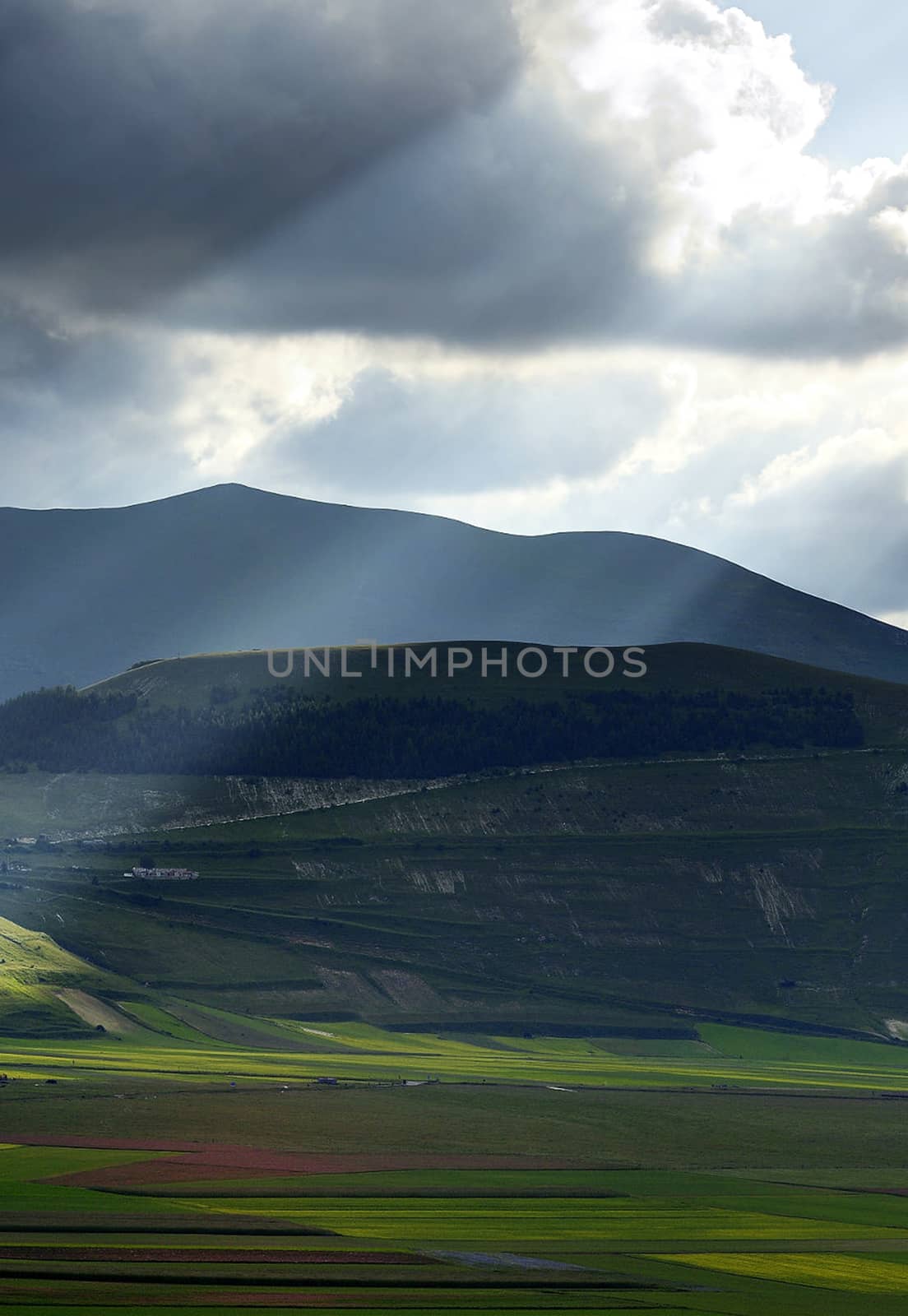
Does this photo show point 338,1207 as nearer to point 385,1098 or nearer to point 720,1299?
point 720,1299

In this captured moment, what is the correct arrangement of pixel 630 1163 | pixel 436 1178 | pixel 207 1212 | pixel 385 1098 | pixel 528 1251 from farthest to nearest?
pixel 385 1098
pixel 630 1163
pixel 436 1178
pixel 207 1212
pixel 528 1251

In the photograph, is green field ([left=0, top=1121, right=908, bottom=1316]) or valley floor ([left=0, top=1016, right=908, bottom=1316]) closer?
green field ([left=0, top=1121, right=908, bottom=1316])

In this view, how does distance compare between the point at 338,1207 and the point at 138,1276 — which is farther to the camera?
the point at 338,1207

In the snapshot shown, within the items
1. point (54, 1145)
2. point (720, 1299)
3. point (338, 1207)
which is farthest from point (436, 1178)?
point (720, 1299)

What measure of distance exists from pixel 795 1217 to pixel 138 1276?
51.8 metres

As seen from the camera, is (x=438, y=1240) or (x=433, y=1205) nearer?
(x=438, y=1240)

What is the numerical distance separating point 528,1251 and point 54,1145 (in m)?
55.0

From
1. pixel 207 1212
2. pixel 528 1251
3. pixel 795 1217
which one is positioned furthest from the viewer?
pixel 795 1217

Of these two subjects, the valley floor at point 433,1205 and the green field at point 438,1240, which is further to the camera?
the valley floor at point 433,1205

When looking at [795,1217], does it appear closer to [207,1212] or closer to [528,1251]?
[528,1251]

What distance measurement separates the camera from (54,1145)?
479 feet

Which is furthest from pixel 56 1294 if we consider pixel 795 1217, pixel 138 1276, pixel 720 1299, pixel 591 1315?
pixel 795 1217

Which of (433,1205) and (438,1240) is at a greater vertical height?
(438,1240)

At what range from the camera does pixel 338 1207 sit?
392 ft
